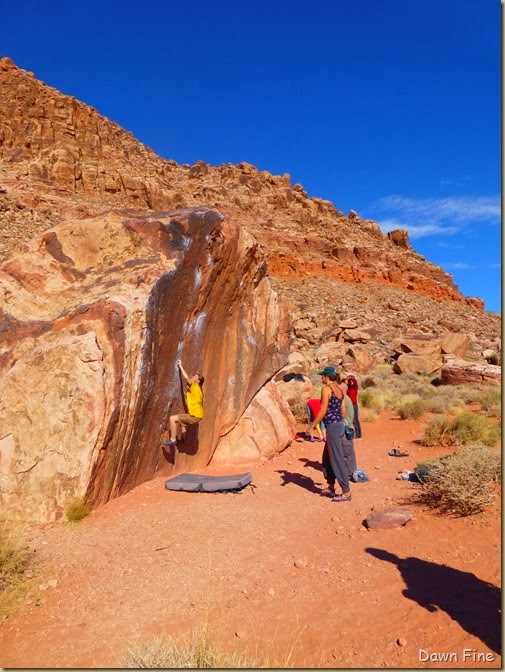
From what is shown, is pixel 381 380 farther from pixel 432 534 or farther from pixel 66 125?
pixel 66 125

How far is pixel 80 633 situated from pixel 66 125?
59.7 metres

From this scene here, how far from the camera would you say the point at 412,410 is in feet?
41.4

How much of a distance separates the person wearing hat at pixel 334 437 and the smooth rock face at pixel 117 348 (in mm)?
2265

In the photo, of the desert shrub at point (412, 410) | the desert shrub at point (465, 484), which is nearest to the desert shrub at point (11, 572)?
the desert shrub at point (465, 484)

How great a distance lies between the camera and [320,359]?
2233 centimetres

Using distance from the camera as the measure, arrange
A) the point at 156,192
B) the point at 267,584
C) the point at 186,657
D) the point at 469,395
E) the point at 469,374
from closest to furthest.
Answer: the point at 186,657 → the point at 267,584 → the point at 469,395 → the point at 469,374 → the point at 156,192

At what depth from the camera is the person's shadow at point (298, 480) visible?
7020 mm

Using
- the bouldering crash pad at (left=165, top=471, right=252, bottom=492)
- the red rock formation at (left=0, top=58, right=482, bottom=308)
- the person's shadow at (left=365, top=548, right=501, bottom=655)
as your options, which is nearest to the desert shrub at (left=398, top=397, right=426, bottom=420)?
Result: the bouldering crash pad at (left=165, top=471, right=252, bottom=492)

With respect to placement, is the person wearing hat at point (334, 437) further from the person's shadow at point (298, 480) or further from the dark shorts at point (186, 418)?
the dark shorts at point (186, 418)

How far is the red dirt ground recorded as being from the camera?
296cm

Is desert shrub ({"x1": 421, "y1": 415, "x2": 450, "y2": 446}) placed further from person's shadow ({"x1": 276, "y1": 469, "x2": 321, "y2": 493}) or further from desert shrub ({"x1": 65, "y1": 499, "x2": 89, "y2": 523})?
desert shrub ({"x1": 65, "y1": 499, "x2": 89, "y2": 523})

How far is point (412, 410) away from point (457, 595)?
31.4 ft

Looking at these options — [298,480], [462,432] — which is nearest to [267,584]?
[298,480]

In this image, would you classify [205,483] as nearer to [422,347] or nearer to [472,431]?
[472,431]
